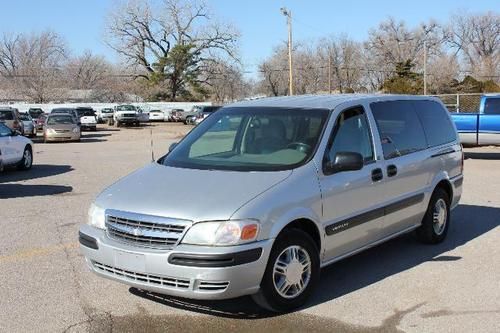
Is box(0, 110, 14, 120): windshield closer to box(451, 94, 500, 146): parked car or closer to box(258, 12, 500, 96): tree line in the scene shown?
box(451, 94, 500, 146): parked car

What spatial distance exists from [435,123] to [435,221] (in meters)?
1.21

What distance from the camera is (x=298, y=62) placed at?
98.1 m

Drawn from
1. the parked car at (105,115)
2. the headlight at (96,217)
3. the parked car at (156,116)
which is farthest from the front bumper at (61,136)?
the parked car at (156,116)

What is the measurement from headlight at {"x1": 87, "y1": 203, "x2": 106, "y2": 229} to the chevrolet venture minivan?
1 centimetres

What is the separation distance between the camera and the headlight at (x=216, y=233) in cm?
453

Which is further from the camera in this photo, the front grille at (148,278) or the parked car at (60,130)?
the parked car at (60,130)

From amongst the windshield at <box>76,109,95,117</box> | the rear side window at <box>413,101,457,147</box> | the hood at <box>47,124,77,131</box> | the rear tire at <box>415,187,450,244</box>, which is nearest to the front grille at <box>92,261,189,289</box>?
the rear tire at <box>415,187,450,244</box>

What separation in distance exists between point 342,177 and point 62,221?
5.03 metres

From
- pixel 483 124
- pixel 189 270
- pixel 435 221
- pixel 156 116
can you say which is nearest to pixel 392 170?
pixel 435 221

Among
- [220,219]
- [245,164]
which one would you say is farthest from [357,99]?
[220,219]

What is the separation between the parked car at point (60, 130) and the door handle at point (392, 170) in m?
28.0

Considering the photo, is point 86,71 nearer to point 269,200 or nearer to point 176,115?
point 176,115

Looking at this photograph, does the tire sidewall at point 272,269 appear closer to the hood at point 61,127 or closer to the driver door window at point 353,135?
the driver door window at point 353,135

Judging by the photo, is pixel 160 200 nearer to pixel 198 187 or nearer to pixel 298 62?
pixel 198 187
